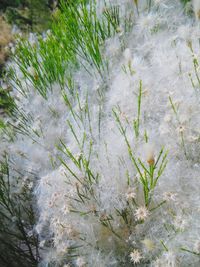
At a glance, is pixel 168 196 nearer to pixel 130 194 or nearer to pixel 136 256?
pixel 130 194

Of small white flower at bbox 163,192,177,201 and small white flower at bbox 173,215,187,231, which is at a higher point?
small white flower at bbox 163,192,177,201

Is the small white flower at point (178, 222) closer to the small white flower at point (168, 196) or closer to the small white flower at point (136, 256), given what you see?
the small white flower at point (168, 196)

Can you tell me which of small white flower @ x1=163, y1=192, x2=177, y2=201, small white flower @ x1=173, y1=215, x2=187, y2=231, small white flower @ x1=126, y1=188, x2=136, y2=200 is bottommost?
small white flower @ x1=173, y1=215, x2=187, y2=231

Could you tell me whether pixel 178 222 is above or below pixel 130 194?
below

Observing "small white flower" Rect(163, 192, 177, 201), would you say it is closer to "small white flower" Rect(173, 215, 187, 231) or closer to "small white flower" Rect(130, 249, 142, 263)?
"small white flower" Rect(173, 215, 187, 231)

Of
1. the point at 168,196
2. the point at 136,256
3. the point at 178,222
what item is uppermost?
the point at 168,196

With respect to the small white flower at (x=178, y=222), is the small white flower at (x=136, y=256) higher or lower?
lower

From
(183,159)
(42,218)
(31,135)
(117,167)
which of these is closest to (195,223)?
(183,159)

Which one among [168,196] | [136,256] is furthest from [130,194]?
[136,256]

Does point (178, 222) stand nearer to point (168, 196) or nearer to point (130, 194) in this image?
point (168, 196)

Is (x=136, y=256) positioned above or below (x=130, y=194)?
below

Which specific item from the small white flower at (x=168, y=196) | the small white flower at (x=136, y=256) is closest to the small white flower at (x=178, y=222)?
the small white flower at (x=168, y=196)

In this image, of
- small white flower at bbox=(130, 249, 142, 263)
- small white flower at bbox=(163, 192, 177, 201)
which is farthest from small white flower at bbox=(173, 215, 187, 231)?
small white flower at bbox=(130, 249, 142, 263)

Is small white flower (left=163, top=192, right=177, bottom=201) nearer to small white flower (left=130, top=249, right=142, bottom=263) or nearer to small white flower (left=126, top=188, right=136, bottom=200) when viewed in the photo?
small white flower (left=126, top=188, right=136, bottom=200)
